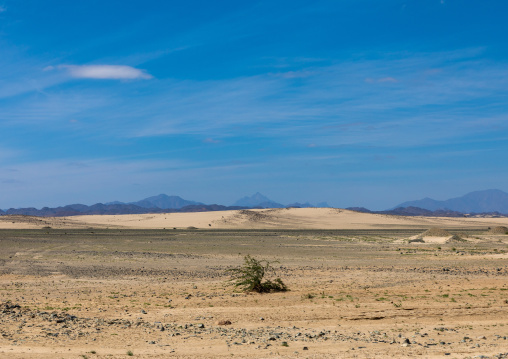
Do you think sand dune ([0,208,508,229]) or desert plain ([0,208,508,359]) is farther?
sand dune ([0,208,508,229])

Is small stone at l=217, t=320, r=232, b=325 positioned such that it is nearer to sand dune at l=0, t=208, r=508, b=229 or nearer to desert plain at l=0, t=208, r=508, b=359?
desert plain at l=0, t=208, r=508, b=359

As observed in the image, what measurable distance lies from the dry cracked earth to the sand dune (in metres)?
77.5

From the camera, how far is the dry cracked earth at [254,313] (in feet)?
37.6

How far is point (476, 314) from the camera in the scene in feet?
49.7

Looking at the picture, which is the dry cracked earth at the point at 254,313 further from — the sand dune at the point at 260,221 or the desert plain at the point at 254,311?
the sand dune at the point at 260,221

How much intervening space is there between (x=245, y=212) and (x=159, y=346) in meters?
117

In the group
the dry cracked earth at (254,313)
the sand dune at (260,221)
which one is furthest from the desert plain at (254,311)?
the sand dune at (260,221)

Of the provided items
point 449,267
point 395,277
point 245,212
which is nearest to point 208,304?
point 395,277

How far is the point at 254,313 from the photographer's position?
15680 millimetres

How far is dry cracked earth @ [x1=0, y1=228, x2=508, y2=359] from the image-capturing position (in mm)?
11453

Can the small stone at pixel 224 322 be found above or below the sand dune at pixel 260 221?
below

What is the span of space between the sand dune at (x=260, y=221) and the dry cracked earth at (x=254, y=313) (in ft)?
254

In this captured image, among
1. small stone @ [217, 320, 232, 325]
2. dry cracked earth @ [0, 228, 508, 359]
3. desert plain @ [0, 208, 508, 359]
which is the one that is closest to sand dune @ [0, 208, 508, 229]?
desert plain @ [0, 208, 508, 359]

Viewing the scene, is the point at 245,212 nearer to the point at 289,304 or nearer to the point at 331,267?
the point at 331,267
